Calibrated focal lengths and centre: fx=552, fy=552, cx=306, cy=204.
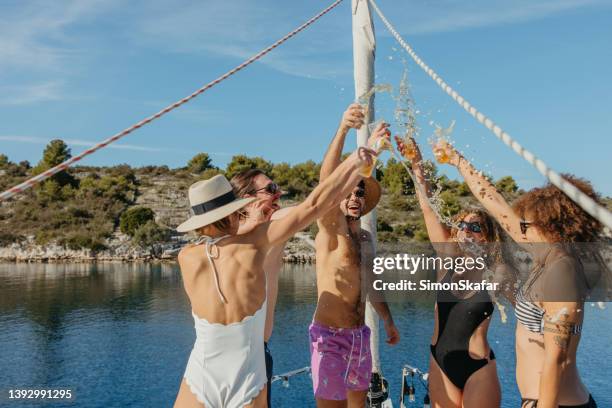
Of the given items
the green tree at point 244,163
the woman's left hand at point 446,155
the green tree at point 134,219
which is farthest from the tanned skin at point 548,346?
the green tree at point 244,163

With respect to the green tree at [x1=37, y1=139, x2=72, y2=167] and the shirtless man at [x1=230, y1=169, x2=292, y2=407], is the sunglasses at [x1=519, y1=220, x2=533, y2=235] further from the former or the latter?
the green tree at [x1=37, y1=139, x2=72, y2=167]

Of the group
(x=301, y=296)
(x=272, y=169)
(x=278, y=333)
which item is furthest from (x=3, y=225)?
(x=278, y=333)

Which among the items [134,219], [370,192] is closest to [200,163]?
[134,219]

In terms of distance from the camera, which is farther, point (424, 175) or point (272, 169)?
point (272, 169)

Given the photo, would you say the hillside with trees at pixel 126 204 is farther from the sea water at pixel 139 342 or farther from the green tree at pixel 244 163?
the sea water at pixel 139 342

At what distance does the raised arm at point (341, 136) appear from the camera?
289cm

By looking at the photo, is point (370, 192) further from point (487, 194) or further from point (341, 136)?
point (487, 194)

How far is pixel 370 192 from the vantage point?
12.4 ft

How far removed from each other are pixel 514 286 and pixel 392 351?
1831 centimetres

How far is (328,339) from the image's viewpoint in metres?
3.51

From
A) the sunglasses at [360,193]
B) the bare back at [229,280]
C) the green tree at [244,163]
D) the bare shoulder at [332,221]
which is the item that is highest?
the green tree at [244,163]

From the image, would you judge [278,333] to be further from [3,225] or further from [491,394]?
[3,225]

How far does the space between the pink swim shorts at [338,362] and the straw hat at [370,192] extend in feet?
2.72

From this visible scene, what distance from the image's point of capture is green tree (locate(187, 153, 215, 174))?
2957 inches
